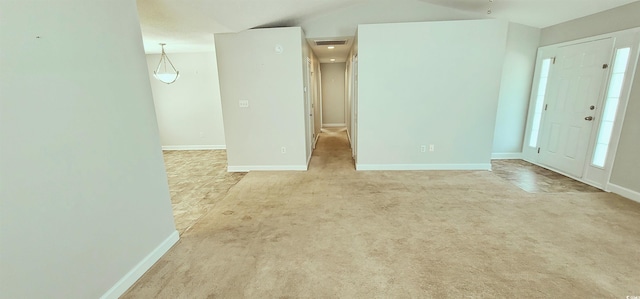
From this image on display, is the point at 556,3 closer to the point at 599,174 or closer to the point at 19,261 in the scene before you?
the point at 599,174

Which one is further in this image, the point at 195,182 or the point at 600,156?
the point at 195,182

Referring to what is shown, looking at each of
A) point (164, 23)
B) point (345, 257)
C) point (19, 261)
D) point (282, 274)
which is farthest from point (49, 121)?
point (164, 23)

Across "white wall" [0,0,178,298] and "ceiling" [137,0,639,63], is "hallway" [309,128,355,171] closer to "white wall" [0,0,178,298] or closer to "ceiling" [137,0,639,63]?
"ceiling" [137,0,639,63]

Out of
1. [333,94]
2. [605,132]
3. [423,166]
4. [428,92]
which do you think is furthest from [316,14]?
[333,94]

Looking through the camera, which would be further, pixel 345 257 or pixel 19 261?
pixel 345 257

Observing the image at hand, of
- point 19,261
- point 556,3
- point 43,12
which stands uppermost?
point 556,3

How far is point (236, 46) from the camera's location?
405 cm

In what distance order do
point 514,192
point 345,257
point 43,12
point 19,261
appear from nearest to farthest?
point 19,261 < point 43,12 < point 345,257 < point 514,192

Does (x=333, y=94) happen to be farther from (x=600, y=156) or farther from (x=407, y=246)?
(x=407, y=246)

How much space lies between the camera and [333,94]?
971 cm

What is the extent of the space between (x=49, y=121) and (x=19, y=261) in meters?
0.69

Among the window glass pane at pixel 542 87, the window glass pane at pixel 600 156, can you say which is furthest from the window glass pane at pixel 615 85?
the window glass pane at pixel 542 87

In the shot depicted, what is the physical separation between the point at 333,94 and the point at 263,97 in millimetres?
5793

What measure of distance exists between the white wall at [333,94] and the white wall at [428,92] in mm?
5633
